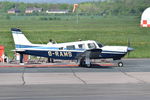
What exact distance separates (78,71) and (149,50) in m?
15.0

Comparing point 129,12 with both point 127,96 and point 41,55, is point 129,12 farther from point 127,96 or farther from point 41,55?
point 127,96

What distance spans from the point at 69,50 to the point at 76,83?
7531 mm

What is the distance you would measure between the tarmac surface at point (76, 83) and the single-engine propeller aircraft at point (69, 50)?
0.72 metres

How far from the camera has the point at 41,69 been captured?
88.2 ft

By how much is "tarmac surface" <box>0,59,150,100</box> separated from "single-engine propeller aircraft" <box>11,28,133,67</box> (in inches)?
28.3

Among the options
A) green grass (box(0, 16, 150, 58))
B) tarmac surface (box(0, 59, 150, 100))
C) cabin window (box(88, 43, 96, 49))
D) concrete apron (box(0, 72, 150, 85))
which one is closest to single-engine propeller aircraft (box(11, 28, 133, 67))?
cabin window (box(88, 43, 96, 49))

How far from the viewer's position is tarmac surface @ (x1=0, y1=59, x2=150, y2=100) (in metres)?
16.8

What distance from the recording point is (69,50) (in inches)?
1109

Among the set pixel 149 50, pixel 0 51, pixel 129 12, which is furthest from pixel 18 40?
pixel 129 12

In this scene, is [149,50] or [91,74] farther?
[149,50]

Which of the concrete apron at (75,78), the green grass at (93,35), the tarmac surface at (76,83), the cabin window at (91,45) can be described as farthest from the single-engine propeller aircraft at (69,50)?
the green grass at (93,35)

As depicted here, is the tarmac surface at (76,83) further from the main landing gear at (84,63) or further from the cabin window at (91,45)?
the cabin window at (91,45)

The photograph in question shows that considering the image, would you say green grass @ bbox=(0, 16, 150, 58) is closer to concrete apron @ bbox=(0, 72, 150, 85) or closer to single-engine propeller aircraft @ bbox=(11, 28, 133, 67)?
single-engine propeller aircraft @ bbox=(11, 28, 133, 67)

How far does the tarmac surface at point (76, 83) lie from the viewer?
55.1 feet
